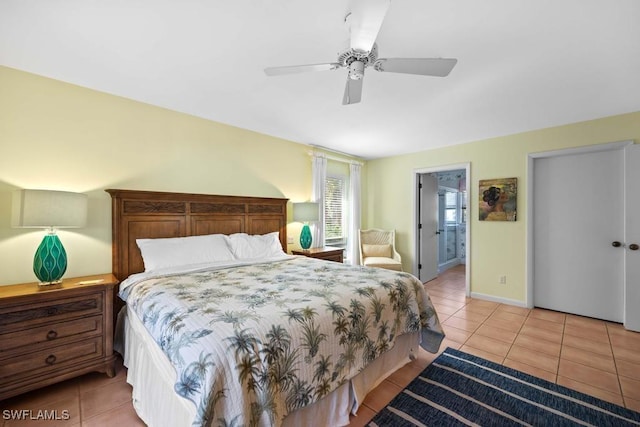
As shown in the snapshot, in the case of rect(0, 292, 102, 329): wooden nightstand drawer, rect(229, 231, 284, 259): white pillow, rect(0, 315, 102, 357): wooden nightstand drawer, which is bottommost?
rect(0, 315, 102, 357): wooden nightstand drawer

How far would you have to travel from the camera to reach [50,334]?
1874 mm

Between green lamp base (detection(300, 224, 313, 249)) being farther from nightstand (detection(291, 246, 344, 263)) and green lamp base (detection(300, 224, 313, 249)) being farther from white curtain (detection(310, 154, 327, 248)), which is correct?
white curtain (detection(310, 154, 327, 248))

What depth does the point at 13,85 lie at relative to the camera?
214 cm

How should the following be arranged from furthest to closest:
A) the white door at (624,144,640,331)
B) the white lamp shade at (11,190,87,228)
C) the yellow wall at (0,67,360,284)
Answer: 1. the white door at (624,144,640,331)
2. the yellow wall at (0,67,360,284)
3. the white lamp shade at (11,190,87,228)

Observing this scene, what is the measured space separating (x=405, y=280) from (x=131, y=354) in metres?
2.28

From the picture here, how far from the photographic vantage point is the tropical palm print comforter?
1115 millimetres

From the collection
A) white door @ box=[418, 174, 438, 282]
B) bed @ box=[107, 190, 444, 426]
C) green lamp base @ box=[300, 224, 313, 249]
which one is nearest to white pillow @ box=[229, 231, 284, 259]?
bed @ box=[107, 190, 444, 426]

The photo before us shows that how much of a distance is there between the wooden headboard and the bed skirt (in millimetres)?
645

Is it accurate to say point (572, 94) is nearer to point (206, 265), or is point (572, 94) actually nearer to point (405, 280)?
point (405, 280)

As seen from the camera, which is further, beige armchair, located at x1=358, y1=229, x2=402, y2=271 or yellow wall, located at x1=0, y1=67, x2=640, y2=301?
beige armchair, located at x1=358, y1=229, x2=402, y2=271

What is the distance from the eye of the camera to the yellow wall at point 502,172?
318 centimetres

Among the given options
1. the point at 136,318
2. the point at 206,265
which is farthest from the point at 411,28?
the point at 136,318

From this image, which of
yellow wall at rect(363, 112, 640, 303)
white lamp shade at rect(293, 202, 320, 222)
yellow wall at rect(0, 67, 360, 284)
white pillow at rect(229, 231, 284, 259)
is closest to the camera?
yellow wall at rect(0, 67, 360, 284)

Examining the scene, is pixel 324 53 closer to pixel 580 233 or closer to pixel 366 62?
pixel 366 62
